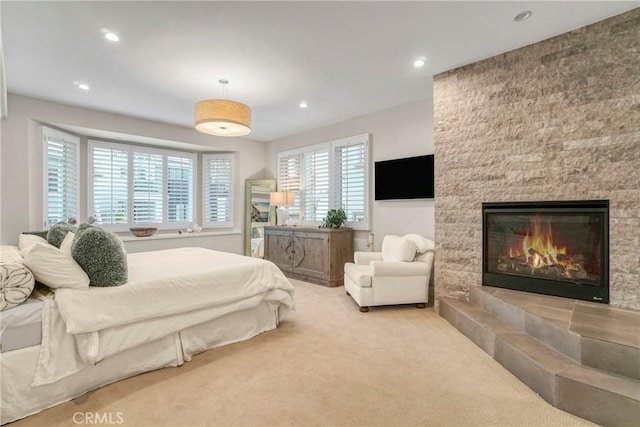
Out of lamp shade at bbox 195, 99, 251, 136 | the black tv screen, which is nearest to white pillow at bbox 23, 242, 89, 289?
lamp shade at bbox 195, 99, 251, 136

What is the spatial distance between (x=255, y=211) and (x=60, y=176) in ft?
10.5

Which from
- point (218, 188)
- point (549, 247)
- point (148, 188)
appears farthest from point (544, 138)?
point (148, 188)

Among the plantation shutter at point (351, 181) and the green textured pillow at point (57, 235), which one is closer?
the green textured pillow at point (57, 235)

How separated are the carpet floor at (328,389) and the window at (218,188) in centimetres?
393

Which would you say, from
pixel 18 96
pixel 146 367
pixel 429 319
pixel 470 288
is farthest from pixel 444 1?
pixel 18 96

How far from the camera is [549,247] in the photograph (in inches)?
112

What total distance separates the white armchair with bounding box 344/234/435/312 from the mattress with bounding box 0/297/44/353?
108 inches

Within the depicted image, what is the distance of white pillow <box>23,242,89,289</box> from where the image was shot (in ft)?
6.01

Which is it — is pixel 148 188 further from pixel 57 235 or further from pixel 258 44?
pixel 258 44

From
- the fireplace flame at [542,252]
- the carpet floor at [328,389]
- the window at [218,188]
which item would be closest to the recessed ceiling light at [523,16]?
the fireplace flame at [542,252]

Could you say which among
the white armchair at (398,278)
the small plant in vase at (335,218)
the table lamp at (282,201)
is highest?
the table lamp at (282,201)

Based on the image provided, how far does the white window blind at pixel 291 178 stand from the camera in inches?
229

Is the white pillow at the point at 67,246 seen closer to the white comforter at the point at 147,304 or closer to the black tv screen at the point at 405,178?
the white comforter at the point at 147,304

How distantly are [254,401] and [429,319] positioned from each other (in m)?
2.14
